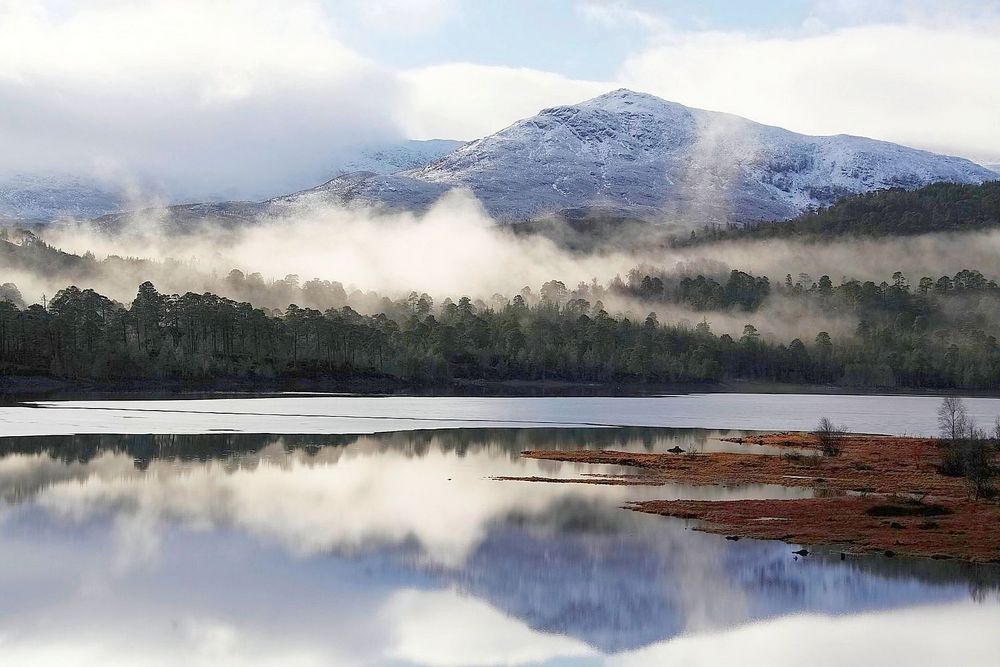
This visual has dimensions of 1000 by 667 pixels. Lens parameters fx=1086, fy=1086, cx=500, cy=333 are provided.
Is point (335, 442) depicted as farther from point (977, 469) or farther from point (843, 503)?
point (977, 469)

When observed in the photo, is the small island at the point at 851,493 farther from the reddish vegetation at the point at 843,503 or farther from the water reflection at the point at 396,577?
the water reflection at the point at 396,577

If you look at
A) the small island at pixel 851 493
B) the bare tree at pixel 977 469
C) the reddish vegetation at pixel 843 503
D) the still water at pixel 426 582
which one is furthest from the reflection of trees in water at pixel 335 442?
the bare tree at pixel 977 469

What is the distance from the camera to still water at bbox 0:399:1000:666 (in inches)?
1318

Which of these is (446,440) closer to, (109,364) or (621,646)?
(621,646)

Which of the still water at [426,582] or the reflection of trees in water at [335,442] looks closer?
the still water at [426,582]

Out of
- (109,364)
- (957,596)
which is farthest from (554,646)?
(109,364)

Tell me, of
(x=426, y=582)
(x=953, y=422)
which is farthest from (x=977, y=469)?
(x=426, y=582)

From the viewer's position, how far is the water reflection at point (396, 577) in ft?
112

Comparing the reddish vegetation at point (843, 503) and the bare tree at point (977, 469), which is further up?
the bare tree at point (977, 469)

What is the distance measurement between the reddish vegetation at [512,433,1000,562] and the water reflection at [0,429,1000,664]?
9.86ft

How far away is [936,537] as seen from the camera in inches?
1998

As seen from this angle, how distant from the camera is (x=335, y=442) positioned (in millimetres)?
98000

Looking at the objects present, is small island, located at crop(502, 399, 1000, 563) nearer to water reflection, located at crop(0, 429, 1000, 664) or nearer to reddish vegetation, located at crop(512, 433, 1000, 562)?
reddish vegetation, located at crop(512, 433, 1000, 562)

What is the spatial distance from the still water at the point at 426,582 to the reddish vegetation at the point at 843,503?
9.65 feet
